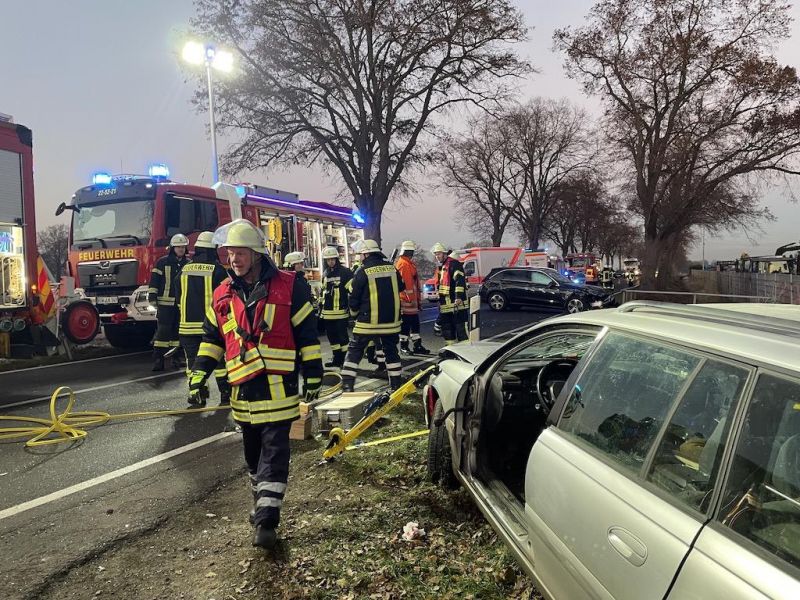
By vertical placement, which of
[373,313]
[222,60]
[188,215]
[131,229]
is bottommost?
[373,313]

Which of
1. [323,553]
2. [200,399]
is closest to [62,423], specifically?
[200,399]

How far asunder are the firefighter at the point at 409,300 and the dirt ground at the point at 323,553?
4.93m

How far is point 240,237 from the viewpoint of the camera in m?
3.11

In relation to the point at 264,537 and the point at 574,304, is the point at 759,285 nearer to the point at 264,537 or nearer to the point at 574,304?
the point at 574,304

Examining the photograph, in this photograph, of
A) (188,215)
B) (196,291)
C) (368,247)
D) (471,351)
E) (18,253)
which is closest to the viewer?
(471,351)

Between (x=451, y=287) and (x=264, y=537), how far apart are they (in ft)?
21.6

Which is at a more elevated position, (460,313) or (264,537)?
(460,313)

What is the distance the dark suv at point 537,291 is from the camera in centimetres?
1671

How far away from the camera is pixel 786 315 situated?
2.03 meters

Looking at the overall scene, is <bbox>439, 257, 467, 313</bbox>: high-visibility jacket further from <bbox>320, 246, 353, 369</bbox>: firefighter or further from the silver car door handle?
the silver car door handle

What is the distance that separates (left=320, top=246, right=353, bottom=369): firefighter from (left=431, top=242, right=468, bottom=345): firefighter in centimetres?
183

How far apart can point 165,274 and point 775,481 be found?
7617 millimetres

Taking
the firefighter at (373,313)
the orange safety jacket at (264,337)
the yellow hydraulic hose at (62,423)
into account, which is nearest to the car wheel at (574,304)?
the firefighter at (373,313)

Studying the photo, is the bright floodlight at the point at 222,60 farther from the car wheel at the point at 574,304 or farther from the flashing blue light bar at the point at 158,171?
the car wheel at the point at 574,304
